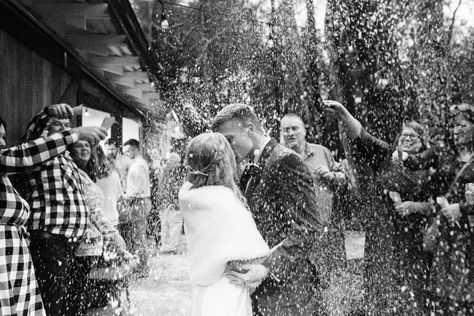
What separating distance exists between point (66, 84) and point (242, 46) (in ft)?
31.5

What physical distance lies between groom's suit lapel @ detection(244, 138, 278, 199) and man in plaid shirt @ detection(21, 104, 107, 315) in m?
1.09

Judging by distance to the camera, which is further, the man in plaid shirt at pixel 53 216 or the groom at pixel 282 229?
the man in plaid shirt at pixel 53 216

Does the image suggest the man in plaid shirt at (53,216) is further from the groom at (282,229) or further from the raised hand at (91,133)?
the groom at (282,229)

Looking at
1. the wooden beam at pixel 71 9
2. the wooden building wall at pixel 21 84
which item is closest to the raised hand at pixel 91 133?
the wooden building wall at pixel 21 84

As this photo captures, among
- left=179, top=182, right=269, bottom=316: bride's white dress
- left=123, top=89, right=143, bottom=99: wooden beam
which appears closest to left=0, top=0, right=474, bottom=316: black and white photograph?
left=179, top=182, right=269, bottom=316: bride's white dress

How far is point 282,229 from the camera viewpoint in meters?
2.69

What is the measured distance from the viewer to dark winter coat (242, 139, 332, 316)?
8.46 ft

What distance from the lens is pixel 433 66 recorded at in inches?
599

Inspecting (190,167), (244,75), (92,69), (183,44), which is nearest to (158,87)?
(183,44)

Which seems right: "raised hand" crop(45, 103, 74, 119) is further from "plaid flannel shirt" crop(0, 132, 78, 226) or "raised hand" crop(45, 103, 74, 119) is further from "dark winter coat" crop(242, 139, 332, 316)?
"dark winter coat" crop(242, 139, 332, 316)

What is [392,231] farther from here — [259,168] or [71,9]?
[71,9]

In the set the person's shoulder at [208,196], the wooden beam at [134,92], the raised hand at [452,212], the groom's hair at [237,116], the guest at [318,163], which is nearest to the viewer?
the person's shoulder at [208,196]

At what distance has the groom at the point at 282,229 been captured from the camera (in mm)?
2582

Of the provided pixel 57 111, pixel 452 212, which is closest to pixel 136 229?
pixel 57 111
